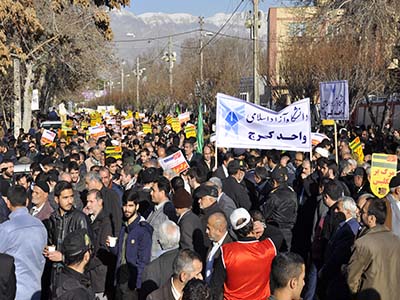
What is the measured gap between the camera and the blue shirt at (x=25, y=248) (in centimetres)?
668

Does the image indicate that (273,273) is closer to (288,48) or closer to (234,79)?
(288,48)

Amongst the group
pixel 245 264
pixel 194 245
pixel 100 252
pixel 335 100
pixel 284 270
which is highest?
pixel 335 100

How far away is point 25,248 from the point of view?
672cm

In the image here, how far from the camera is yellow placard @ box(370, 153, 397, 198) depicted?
9781mm

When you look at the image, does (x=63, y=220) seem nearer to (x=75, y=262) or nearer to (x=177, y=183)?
(x=75, y=262)

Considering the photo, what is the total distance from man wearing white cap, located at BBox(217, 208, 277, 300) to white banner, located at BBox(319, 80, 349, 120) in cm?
1106

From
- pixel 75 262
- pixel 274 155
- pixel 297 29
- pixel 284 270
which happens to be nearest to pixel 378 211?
pixel 284 270

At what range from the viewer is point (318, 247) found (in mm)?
8023

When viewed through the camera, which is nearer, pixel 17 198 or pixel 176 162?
pixel 17 198

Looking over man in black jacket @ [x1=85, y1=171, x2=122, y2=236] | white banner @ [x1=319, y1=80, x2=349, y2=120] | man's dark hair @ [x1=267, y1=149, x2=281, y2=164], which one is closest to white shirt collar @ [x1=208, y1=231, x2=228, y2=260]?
man in black jacket @ [x1=85, y1=171, x2=122, y2=236]

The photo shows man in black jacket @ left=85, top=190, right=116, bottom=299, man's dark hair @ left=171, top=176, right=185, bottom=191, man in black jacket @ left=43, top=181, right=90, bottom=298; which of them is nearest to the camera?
man in black jacket @ left=43, top=181, right=90, bottom=298

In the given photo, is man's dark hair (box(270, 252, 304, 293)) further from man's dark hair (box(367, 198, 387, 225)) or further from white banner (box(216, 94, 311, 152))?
white banner (box(216, 94, 311, 152))

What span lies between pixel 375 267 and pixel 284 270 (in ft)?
5.35

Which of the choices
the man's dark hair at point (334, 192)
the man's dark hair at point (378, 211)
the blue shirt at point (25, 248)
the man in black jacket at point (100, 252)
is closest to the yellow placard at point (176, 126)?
the man in black jacket at point (100, 252)
